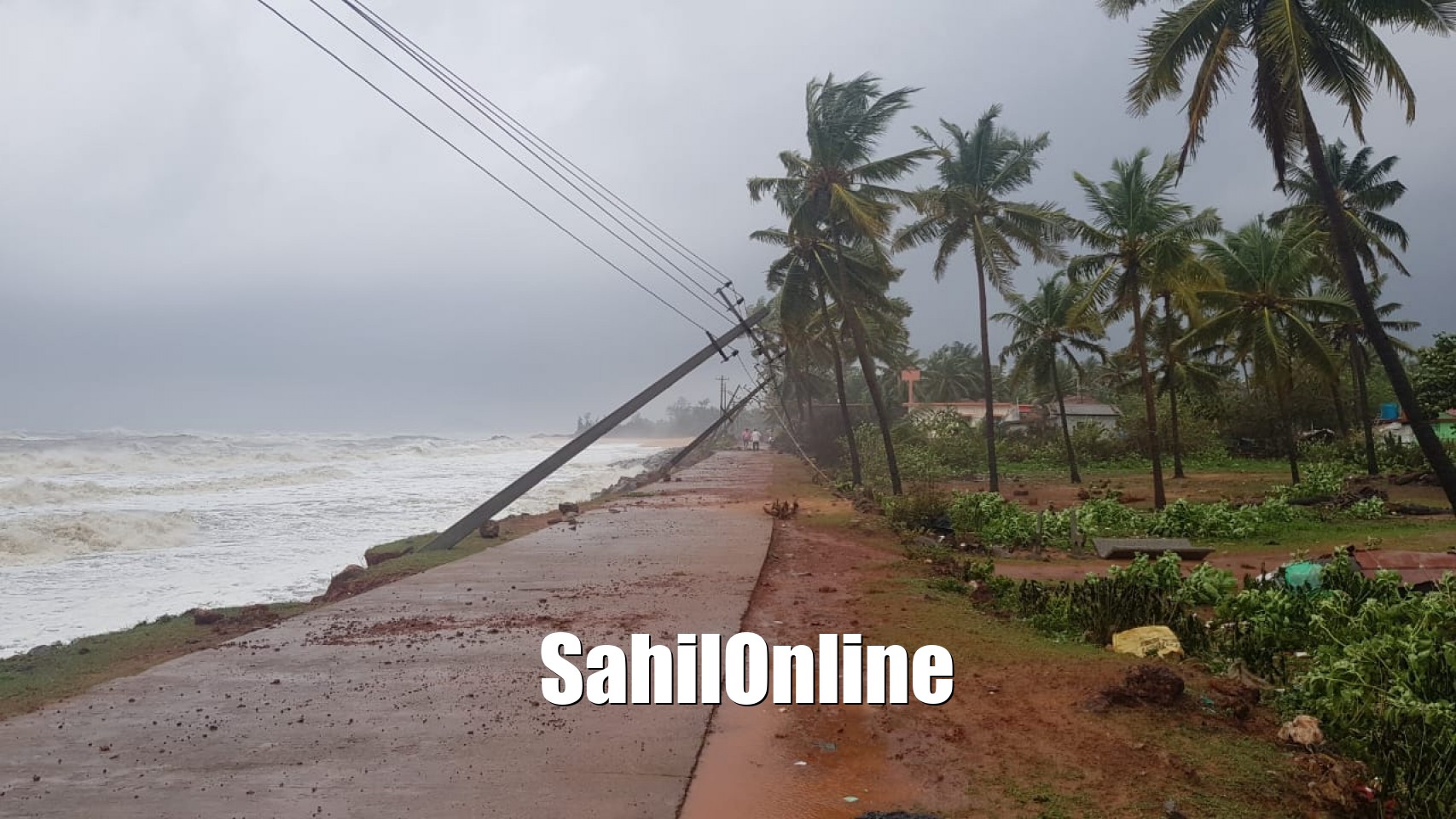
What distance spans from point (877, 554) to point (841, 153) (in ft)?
36.1

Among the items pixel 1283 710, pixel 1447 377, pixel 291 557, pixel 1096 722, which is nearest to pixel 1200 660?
pixel 1283 710

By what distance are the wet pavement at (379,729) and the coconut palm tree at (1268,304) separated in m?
16.0

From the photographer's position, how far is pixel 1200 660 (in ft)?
20.2

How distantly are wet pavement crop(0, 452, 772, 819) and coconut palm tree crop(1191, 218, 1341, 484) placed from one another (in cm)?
1604

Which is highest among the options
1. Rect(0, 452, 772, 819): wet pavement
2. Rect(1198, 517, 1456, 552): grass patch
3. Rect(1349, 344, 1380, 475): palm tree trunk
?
Rect(1349, 344, 1380, 475): palm tree trunk

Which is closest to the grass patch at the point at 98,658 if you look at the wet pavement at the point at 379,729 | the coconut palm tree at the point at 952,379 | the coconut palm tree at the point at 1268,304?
the wet pavement at the point at 379,729

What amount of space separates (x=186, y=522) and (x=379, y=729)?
1719cm

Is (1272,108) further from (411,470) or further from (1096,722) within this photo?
(411,470)

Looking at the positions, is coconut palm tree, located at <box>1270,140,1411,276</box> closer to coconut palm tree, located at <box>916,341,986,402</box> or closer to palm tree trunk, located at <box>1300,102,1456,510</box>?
palm tree trunk, located at <box>1300,102,1456,510</box>

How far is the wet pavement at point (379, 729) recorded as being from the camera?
395cm

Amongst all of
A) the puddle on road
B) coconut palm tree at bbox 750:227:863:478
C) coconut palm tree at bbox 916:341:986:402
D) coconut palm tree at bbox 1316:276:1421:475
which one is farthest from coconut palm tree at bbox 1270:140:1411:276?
coconut palm tree at bbox 916:341:986:402

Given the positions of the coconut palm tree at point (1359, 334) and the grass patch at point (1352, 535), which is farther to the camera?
the coconut palm tree at point (1359, 334)

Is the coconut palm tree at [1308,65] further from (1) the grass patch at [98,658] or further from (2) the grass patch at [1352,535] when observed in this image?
(1) the grass patch at [98,658]

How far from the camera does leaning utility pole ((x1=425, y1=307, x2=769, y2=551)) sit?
13375 millimetres
